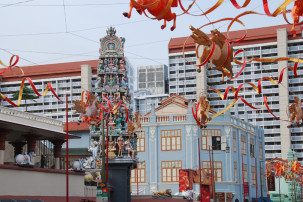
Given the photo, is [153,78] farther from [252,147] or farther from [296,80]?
[252,147]

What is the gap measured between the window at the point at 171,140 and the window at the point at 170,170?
182cm

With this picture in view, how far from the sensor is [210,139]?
73.6 meters

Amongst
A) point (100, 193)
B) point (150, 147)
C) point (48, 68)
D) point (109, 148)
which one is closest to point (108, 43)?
point (109, 148)

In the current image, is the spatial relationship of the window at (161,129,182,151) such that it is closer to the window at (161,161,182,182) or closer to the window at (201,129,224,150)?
the window at (161,161,182,182)

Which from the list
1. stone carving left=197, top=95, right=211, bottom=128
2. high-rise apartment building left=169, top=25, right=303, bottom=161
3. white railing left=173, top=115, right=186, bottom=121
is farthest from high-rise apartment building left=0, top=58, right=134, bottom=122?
stone carving left=197, top=95, right=211, bottom=128

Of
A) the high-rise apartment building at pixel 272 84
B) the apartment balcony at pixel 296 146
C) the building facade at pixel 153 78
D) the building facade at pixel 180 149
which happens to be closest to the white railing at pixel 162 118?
the building facade at pixel 180 149

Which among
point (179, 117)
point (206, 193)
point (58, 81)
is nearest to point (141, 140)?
point (179, 117)

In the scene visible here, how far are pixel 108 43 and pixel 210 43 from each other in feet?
101

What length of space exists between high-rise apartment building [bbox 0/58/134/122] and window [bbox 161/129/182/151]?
68.9 m

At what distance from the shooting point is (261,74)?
5290 inches

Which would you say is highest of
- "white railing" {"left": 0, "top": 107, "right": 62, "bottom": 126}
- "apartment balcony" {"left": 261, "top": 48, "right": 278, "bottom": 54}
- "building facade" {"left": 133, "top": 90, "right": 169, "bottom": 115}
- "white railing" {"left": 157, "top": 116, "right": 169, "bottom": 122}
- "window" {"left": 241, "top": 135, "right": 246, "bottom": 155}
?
"apartment balcony" {"left": 261, "top": 48, "right": 278, "bottom": 54}

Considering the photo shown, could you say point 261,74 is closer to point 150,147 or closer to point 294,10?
point 150,147

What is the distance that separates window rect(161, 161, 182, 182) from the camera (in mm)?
73625

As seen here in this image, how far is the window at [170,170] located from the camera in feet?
242
